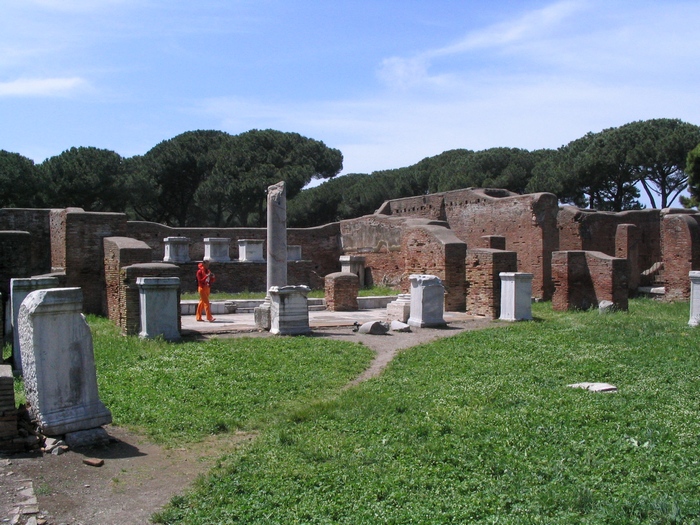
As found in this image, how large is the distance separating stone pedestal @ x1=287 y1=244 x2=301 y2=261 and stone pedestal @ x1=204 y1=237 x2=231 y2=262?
2169 mm

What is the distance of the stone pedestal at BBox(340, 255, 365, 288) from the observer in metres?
20.7

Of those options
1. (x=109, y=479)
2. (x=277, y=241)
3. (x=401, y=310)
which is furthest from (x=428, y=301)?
(x=109, y=479)

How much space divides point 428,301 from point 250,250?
9630mm

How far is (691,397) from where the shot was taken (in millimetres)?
5559

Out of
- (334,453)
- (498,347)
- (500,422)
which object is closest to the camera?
(334,453)

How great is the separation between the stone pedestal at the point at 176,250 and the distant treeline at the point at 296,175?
12702mm

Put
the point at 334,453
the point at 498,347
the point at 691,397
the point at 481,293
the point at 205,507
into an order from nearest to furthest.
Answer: the point at 205,507
the point at 334,453
the point at 691,397
the point at 498,347
the point at 481,293

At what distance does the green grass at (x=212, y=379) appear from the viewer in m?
5.66

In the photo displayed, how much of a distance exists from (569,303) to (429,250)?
304cm

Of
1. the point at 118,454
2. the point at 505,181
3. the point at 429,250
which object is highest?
the point at 505,181

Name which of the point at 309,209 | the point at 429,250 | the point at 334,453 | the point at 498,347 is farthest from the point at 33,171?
the point at 334,453

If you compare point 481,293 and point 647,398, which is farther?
point 481,293

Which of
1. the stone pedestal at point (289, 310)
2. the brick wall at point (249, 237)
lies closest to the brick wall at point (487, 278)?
the stone pedestal at point (289, 310)

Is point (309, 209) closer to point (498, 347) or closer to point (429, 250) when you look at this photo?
Answer: point (429, 250)
